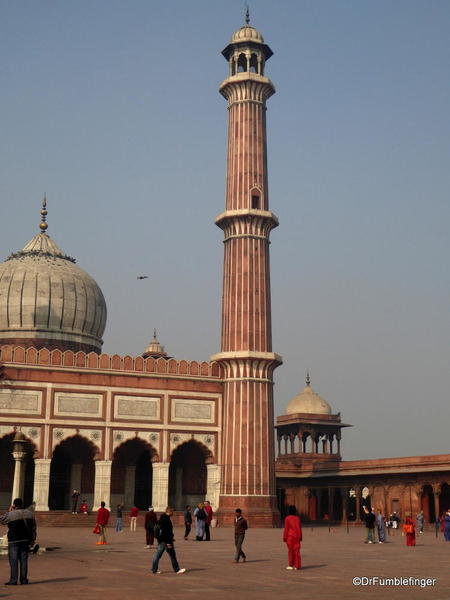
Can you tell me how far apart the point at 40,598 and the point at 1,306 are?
35035mm

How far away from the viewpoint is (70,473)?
3994 cm

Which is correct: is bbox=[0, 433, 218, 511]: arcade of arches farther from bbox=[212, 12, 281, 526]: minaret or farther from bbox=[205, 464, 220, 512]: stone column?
bbox=[212, 12, 281, 526]: minaret

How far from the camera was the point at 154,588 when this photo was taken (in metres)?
12.2

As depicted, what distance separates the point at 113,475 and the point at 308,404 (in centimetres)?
2367

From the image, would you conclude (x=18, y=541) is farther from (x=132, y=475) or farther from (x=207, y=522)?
(x=132, y=475)

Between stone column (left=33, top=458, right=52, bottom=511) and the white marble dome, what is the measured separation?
798cm

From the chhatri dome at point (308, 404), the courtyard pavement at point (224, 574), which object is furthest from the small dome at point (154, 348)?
the courtyard pavement at point (224, 574)

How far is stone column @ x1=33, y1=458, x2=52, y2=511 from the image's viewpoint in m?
36.4

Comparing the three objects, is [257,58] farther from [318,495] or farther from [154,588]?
[154,588]

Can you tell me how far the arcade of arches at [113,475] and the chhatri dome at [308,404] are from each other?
2010 centimetres

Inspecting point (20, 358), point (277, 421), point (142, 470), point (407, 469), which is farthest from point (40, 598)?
point (277, 421)

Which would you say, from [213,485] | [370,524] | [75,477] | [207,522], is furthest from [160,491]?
[370,524]

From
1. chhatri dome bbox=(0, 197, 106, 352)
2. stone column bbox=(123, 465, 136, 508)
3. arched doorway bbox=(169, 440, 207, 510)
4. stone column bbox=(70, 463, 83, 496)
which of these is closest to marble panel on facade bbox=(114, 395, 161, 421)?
arched doorway bbox=(169, 440, 207, 510)

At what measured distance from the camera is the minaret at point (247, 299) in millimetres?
38406
